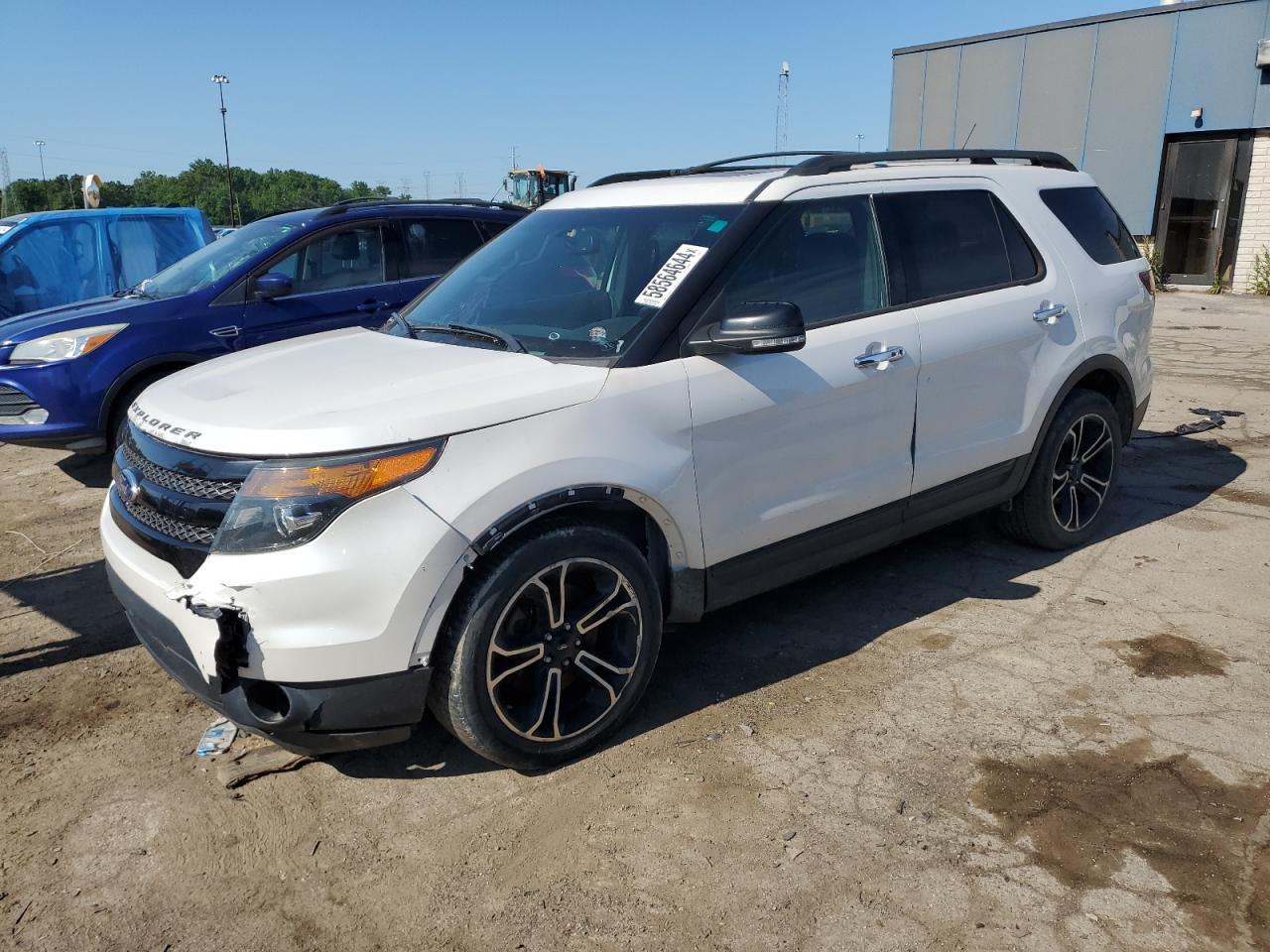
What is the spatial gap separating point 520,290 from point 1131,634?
292 cm

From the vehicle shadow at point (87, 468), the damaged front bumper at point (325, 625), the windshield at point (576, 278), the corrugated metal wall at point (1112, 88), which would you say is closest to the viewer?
the damaged front bumper at point (325, 625)

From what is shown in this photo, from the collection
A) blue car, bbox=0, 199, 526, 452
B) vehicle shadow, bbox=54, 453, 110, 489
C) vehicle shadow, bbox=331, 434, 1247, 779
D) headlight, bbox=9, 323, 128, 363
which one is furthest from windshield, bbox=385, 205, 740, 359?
vehicle shadow, bbox=54, 453, 110, 489

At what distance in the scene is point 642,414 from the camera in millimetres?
3232

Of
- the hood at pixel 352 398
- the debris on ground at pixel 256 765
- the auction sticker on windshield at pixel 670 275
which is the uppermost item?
the auction sticker on windshield at pixel 670 275

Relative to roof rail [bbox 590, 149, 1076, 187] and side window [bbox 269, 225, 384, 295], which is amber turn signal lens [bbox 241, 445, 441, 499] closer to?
roof rail [bbox 590, 149, 1076, 187]

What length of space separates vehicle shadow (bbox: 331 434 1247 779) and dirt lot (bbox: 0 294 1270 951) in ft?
0.06

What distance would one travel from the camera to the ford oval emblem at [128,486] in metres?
3.17

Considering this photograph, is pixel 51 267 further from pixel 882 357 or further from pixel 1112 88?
pixel 1112 88

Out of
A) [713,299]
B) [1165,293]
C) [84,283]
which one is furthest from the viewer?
[1165,293]


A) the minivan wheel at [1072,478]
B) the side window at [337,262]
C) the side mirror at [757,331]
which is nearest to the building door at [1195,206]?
the minivan wheel at [1072,478]

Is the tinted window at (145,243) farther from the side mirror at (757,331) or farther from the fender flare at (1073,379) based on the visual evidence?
the fender flare at (1073,379)

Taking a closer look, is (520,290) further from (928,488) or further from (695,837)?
(695,837)

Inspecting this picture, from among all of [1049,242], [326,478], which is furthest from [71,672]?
[1049,242]

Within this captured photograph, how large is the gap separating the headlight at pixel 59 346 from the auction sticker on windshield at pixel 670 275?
4.59 m
